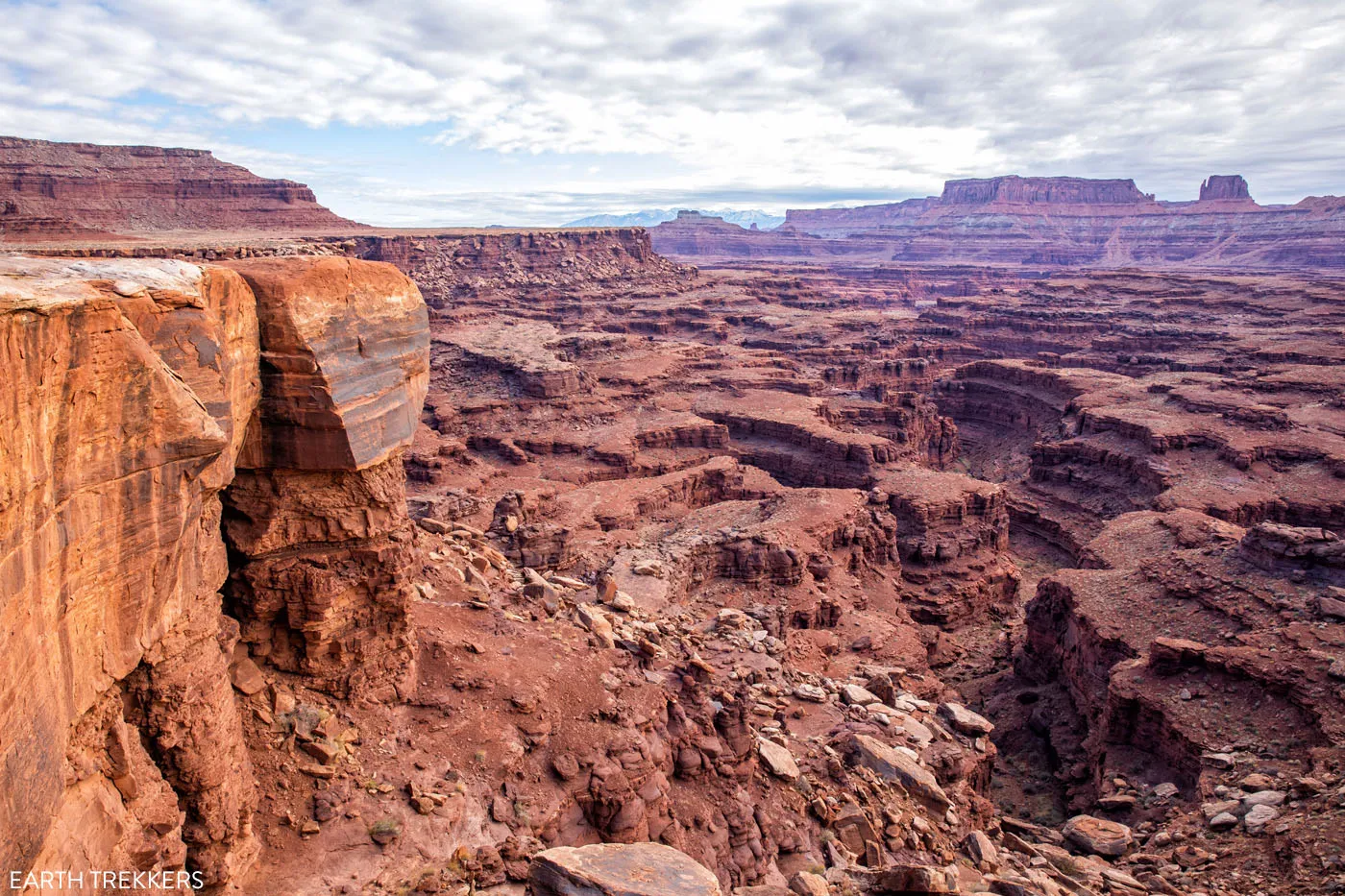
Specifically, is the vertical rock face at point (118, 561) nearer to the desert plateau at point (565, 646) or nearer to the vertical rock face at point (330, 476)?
the desert plateau at point (565, 646)

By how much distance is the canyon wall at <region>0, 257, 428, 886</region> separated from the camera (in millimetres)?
5547

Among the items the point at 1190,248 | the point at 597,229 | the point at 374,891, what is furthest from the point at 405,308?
the point at 1190,248

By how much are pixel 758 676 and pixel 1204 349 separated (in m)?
76.1

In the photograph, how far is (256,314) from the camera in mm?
8781

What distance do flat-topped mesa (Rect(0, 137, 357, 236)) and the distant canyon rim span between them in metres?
50.6

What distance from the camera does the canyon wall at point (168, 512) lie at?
5547 millimetres

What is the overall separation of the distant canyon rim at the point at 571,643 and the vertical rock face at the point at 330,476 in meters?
0.04

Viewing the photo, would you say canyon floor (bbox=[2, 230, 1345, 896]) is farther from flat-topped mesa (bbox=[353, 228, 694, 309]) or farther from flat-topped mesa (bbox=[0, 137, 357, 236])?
flat-topped mesa (bbox=[0, 137, 357, 236])

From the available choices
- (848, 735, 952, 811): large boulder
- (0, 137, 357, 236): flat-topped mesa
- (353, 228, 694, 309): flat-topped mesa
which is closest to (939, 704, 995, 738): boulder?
(848, 735, 952, 811): large boulder

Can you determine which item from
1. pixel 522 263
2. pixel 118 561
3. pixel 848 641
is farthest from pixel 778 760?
pixel 522 263

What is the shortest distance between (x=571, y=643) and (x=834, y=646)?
A: 515 inches

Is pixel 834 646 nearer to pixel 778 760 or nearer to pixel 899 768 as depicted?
pixel 899 768

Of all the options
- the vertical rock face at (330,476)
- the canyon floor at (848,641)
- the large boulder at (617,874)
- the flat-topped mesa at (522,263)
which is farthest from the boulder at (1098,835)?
the flat-topped mesa at (522,263)

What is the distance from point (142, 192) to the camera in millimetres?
92438
